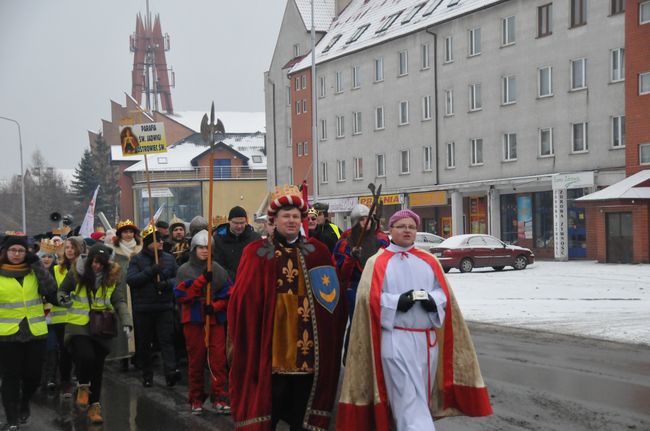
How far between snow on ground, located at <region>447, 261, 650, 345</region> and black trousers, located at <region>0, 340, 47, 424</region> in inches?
330

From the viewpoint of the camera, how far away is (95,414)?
27.8ft

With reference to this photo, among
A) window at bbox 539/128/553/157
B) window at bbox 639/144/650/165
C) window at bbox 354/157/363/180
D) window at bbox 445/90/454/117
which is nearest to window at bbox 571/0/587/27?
window at bbox 539/128/553/157

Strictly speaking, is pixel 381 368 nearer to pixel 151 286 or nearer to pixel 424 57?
pixel 151 286

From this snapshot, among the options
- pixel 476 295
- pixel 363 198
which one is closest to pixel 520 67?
pixel 363 198

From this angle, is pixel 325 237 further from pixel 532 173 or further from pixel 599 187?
pixel 532 173

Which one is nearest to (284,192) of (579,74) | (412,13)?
(579,74)

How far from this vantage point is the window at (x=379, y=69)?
164 ft

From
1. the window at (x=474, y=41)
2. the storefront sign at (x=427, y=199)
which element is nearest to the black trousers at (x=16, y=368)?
the window at (x=474, y=41)

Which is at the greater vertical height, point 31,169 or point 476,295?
point 31,169

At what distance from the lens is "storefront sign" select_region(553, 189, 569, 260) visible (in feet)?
122

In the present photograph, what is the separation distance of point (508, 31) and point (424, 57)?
21.3ft

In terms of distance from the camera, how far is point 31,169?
136125 millimetres

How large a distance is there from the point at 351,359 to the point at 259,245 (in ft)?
3.15

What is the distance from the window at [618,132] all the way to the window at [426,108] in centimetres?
1226
